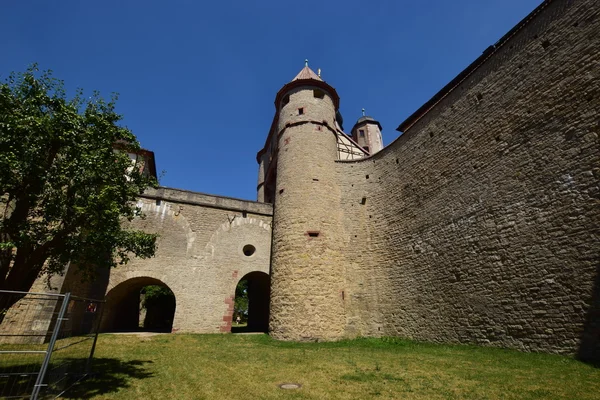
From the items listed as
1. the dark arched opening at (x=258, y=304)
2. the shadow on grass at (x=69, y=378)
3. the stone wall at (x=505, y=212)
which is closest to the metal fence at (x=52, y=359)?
the shadow on grass at (x=69, y=378)

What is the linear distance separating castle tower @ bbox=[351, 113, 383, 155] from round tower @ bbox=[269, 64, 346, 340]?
51.0 ft

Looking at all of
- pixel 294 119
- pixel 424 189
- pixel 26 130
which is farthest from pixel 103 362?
pixel 294 119

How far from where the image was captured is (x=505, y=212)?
9133mm

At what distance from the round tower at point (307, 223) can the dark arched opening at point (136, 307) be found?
19.1 feet

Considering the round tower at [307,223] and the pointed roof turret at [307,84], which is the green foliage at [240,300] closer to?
the round tower at [307,223]

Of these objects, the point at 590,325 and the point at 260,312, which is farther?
the point at 260,312

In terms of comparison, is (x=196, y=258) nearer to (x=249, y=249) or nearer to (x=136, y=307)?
(x=249, y=249)

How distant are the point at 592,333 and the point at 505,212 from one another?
11.7ft

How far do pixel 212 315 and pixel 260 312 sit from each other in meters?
4.99

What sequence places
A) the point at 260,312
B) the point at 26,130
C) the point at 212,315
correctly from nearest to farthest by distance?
the point at 26,130 → the point at 212,315 → the point at 260,312

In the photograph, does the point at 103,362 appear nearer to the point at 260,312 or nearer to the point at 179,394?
the point at 179,394

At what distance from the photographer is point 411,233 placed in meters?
12.6

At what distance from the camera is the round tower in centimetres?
1281

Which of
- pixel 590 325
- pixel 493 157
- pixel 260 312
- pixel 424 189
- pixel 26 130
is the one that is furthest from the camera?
pixel 260 312
